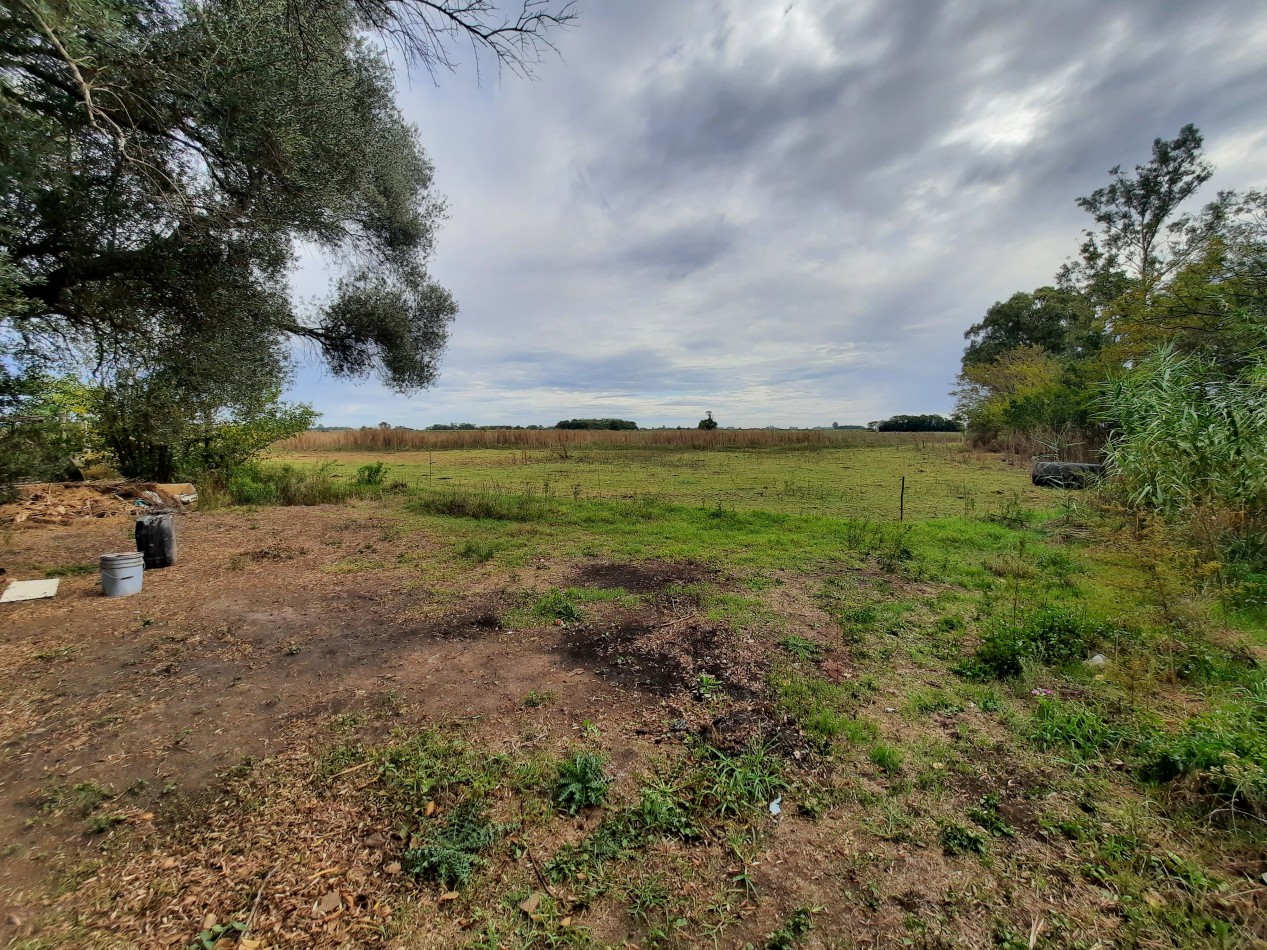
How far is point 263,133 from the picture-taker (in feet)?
16.2

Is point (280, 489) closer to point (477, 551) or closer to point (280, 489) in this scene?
point (280, 489)

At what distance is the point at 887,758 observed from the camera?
231cm

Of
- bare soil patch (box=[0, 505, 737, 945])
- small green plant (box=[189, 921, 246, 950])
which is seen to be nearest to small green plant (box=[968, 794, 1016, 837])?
bare soil patch (box=[0, 505, 737, 945])

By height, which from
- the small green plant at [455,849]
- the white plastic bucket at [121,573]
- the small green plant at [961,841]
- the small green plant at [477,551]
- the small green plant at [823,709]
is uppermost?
the white plastic bucket at [121,573]

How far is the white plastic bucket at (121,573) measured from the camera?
4.42m

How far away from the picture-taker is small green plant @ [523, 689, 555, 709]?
9.20 ft

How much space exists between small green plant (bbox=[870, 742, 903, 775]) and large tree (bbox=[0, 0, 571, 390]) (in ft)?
15.1

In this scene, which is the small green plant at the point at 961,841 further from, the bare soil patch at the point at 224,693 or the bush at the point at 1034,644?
the bush at the point at 1034,644

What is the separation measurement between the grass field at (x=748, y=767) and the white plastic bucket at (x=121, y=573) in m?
0.51

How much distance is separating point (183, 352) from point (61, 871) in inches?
241

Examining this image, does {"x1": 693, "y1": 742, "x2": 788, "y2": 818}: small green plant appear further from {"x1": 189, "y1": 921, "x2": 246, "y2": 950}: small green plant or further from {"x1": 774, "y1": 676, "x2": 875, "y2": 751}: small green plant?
{"x1": 189, "y1": 921, "x2": 246, "y2": 950}: small green plant

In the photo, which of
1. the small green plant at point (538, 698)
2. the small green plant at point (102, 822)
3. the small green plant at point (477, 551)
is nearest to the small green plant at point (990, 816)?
the small green plant at point (538, 698)

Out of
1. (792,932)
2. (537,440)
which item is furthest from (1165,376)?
A: (537,440)

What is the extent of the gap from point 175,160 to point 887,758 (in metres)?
8.02
